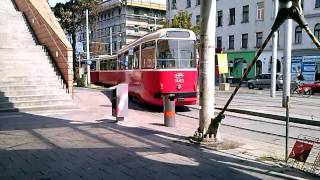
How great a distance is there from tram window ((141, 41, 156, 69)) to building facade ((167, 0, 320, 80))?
92.3ft

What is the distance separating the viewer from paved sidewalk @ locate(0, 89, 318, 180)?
658 cm

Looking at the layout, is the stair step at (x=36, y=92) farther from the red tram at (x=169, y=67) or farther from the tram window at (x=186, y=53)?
the tram window at (x=186, y=53)

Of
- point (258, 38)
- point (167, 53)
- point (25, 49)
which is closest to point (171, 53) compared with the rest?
point (167, 53)

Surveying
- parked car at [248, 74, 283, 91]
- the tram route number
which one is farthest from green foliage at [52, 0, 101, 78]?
the tram route number

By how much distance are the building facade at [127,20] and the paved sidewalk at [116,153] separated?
247 feet

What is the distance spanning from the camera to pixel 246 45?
163ft

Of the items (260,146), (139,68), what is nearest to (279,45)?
(139,68)

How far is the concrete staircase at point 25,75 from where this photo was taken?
14102mm

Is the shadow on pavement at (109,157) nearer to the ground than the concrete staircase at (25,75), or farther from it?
nearer to the ground

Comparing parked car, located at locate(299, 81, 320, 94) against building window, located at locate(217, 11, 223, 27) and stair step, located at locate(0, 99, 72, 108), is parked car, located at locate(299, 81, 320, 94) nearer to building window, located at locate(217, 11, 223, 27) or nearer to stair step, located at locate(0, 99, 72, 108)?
stair step, located at locate(0, 99, 72, 108)

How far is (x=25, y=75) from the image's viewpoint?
15.6 meters

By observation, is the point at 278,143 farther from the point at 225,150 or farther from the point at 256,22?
the point at 256,22

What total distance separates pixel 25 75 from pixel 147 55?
191 inches

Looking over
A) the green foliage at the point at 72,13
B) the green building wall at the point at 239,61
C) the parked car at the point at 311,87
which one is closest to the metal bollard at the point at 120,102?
the parked car at the point at 311,87
